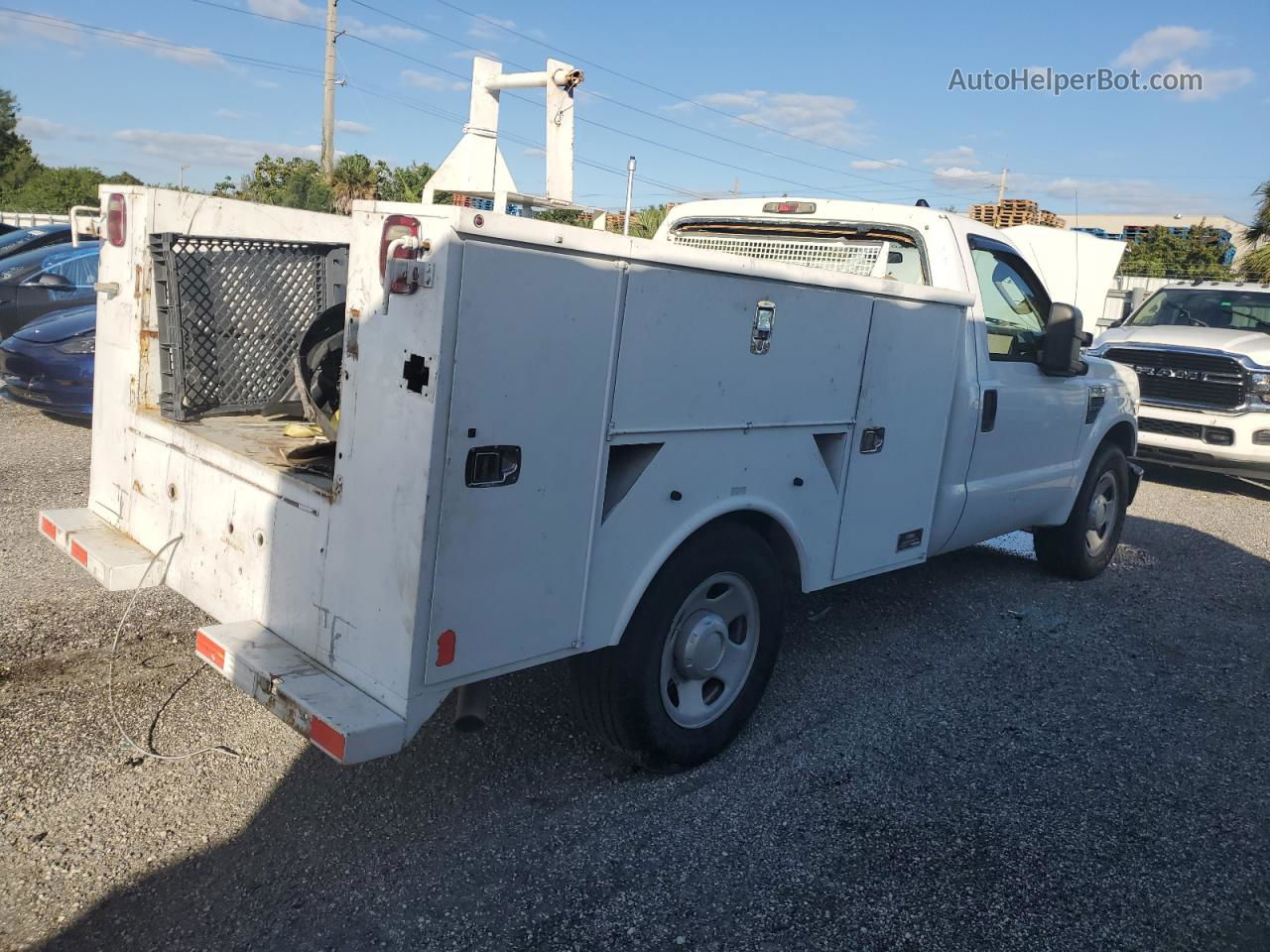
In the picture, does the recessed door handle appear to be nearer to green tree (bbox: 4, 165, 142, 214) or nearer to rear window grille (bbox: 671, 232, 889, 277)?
rear window grille (bbox: 671, 232, 889, 277)

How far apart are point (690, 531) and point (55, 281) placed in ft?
33.5

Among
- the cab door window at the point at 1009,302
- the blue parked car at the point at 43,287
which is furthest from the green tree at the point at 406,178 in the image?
the cab door window at the point at 1009,302

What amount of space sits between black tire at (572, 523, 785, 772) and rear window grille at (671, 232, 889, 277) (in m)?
1.80

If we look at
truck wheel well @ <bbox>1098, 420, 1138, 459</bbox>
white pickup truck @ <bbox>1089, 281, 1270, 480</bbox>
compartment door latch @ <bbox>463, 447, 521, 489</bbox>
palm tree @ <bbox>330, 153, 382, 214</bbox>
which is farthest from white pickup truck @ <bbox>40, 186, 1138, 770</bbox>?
palm tree @ <bbox>330, 153, 382, 214</bbox>

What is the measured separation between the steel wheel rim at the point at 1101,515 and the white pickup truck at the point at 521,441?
177cm

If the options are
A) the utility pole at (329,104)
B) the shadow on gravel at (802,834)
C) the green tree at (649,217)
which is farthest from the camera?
the utility pole at (329,104)

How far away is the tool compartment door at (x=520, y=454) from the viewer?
2605 millimetres

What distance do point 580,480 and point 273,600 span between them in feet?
3.43

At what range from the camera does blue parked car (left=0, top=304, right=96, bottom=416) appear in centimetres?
861

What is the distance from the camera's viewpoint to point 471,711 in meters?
3.13

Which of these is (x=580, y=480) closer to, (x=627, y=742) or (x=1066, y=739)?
(x=627, y=742)

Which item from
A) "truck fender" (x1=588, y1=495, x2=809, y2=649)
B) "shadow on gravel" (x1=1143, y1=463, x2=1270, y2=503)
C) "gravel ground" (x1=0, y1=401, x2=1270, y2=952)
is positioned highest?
"truck fender" (x1=588, y1=495, x2=809, y2=649)

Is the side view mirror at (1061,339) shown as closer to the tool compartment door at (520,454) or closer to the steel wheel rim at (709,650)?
the steel wheel rim at (709,650)

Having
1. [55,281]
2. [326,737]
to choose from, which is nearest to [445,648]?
[326,737]
